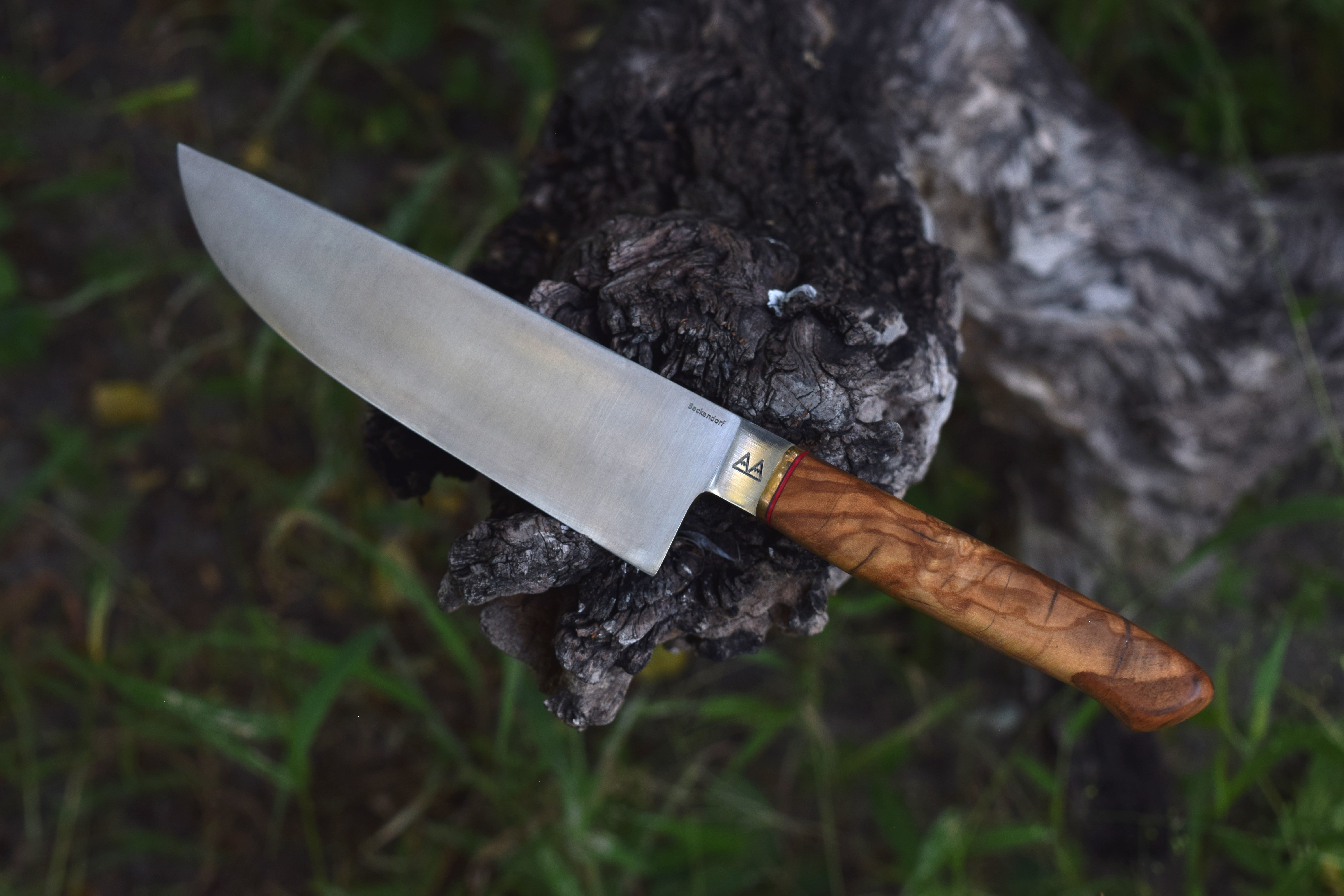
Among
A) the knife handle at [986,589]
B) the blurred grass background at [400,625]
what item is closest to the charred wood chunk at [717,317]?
the knife handle at [986,589]

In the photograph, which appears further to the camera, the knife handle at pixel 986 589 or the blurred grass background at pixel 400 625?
the blurred grass background at pixel 400 625

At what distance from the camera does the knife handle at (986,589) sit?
132 cm

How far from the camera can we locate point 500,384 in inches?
56.4

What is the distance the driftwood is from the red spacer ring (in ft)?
0.28

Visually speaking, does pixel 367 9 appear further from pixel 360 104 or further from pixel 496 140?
pixel 496 140

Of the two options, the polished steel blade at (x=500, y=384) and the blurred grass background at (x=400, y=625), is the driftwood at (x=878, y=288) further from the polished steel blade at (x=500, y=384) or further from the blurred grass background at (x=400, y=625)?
the blurred grass background at (x=400, y=625)

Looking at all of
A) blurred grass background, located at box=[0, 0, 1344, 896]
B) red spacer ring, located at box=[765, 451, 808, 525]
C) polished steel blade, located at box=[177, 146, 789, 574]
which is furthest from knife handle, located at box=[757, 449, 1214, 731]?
blurred grass background, located at box=[0, 0, 1344, 896]

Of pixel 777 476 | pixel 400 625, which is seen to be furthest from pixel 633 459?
pixel 400 625

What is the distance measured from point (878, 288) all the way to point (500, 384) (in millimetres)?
756

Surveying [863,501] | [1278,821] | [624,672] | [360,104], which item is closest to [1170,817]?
[1278,821]

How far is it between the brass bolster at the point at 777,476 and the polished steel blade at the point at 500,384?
0.01m

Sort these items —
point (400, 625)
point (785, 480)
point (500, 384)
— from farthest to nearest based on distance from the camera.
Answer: point (400, 625) < point (500, 384) < point (785, 480)

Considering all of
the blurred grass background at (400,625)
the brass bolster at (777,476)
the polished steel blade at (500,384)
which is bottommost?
the blurred grass background at (400,625)

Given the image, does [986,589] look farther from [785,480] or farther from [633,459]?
[633,459]
